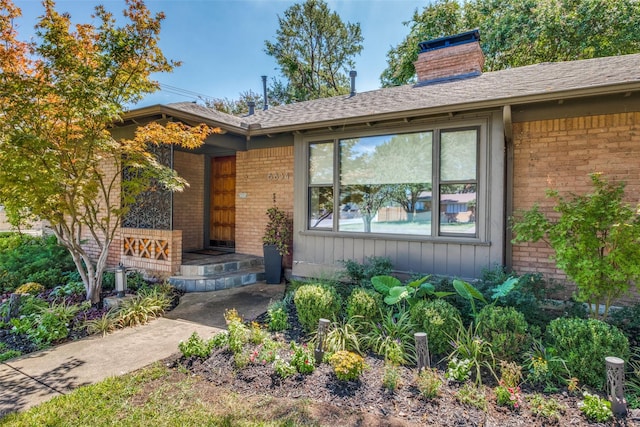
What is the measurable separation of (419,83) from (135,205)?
7128mm

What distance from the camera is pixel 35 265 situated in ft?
23.6

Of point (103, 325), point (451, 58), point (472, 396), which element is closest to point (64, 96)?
point (103, 325)

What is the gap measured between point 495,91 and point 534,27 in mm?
11275

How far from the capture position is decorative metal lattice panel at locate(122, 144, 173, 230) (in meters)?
6.86

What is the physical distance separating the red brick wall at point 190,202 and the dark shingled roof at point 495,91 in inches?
86.6

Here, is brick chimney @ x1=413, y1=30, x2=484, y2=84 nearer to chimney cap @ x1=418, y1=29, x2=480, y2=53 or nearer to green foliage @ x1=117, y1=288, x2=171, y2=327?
chimney cap @ x1=418, y1=29, x2=480, y2=53

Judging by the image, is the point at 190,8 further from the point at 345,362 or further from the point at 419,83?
the point at 345,362

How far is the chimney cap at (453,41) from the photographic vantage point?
8000mm

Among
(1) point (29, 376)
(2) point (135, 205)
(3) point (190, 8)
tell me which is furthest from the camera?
(3) point (190, 8)

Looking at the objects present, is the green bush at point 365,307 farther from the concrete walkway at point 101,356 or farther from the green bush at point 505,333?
the concrete walkway at point 101,356

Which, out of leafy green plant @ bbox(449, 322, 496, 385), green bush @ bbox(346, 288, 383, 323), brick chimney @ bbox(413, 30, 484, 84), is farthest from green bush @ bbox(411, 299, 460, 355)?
brick chimney @ bbox(413, 30, 484, 84)

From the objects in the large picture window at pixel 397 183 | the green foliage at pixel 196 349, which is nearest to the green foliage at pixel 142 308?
the green foliage at pixel 196 349

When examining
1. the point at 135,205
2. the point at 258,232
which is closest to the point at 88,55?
the point at 135,205

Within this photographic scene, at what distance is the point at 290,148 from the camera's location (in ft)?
24.8
